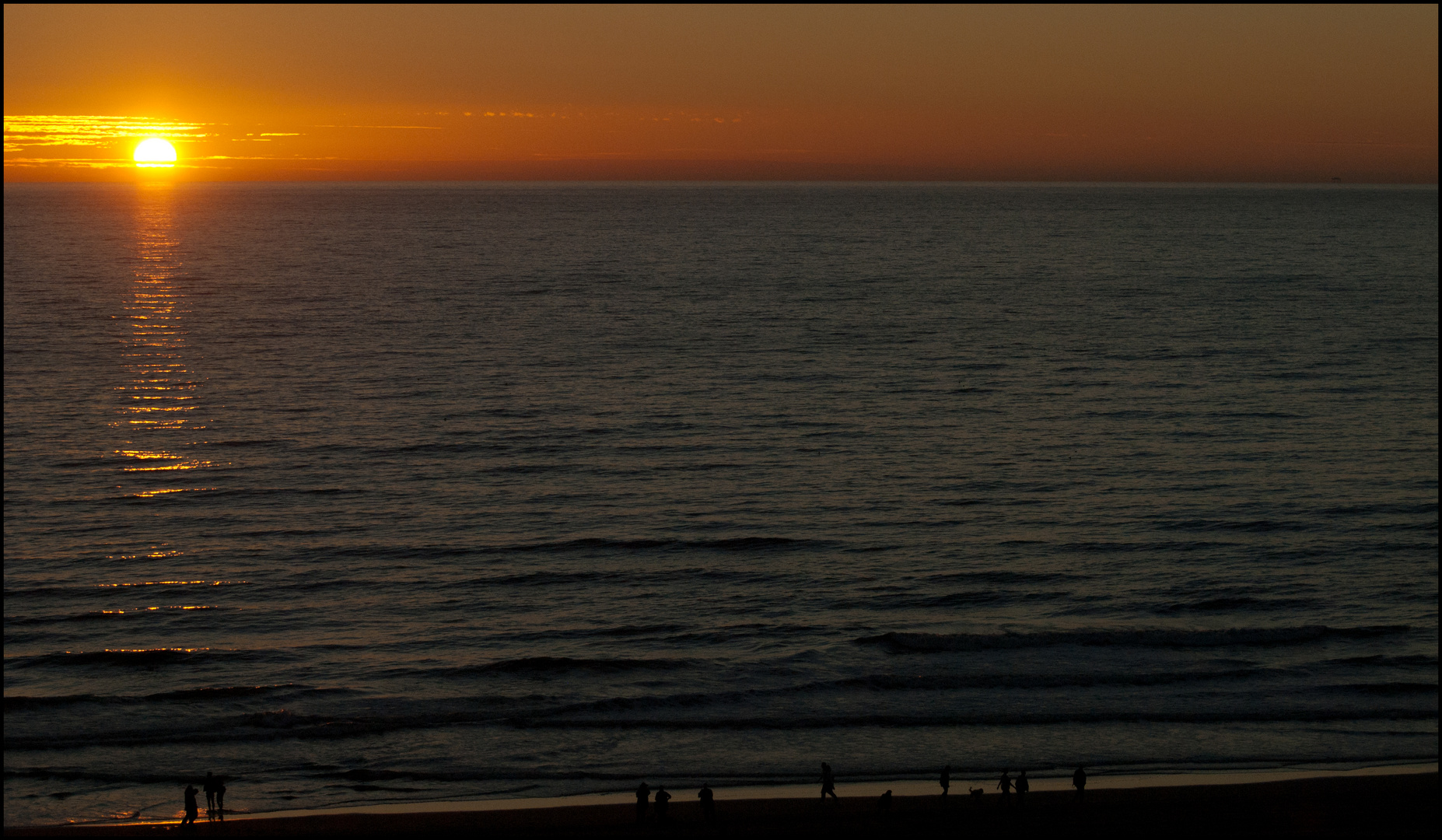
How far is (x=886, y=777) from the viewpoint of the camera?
69.8 ft

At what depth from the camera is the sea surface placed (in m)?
22.5

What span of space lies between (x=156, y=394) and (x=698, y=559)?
32.1m

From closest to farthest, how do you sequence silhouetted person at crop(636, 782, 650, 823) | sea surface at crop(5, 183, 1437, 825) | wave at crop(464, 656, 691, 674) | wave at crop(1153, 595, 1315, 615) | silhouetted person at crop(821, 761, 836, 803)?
silhouetted person at crop(636, 782, 650, 823) < silhouetted person at crop(821, 761, 836, 803) < sea surface at crop(5, 183, 1437, 825) < wave at crop(464, 656, 691, 674) < wave at crop(1153, 595, 1315, 615)

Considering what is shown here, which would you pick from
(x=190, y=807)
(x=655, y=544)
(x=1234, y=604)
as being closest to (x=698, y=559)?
(x=655, y=544)

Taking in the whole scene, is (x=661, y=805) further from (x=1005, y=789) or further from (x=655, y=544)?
(x=655, y=544)

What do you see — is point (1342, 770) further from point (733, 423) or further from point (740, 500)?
point (733, 423)

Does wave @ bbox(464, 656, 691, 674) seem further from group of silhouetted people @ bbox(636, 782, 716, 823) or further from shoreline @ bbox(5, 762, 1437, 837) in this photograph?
group of silhouetted people @ bbox(636, 782, 716, 823)

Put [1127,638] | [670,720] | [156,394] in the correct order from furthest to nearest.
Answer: [156,394], [1127,638], [670,720]

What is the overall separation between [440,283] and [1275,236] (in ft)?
397

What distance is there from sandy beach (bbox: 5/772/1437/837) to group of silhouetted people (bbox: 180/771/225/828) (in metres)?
0.24

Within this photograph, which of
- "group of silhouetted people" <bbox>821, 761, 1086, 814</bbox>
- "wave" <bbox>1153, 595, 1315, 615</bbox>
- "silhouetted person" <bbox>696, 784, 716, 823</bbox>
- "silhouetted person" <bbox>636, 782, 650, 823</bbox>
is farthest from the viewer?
"wave" <bbox>1153, 595, 1315, 615</bbox>

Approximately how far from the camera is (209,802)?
19.7m

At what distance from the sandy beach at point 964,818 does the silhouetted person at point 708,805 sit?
0.11m

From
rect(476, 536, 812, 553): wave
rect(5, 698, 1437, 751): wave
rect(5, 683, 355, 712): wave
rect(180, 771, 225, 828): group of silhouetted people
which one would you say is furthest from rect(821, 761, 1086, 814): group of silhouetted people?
rect(476, 536, 812, 553): wave
